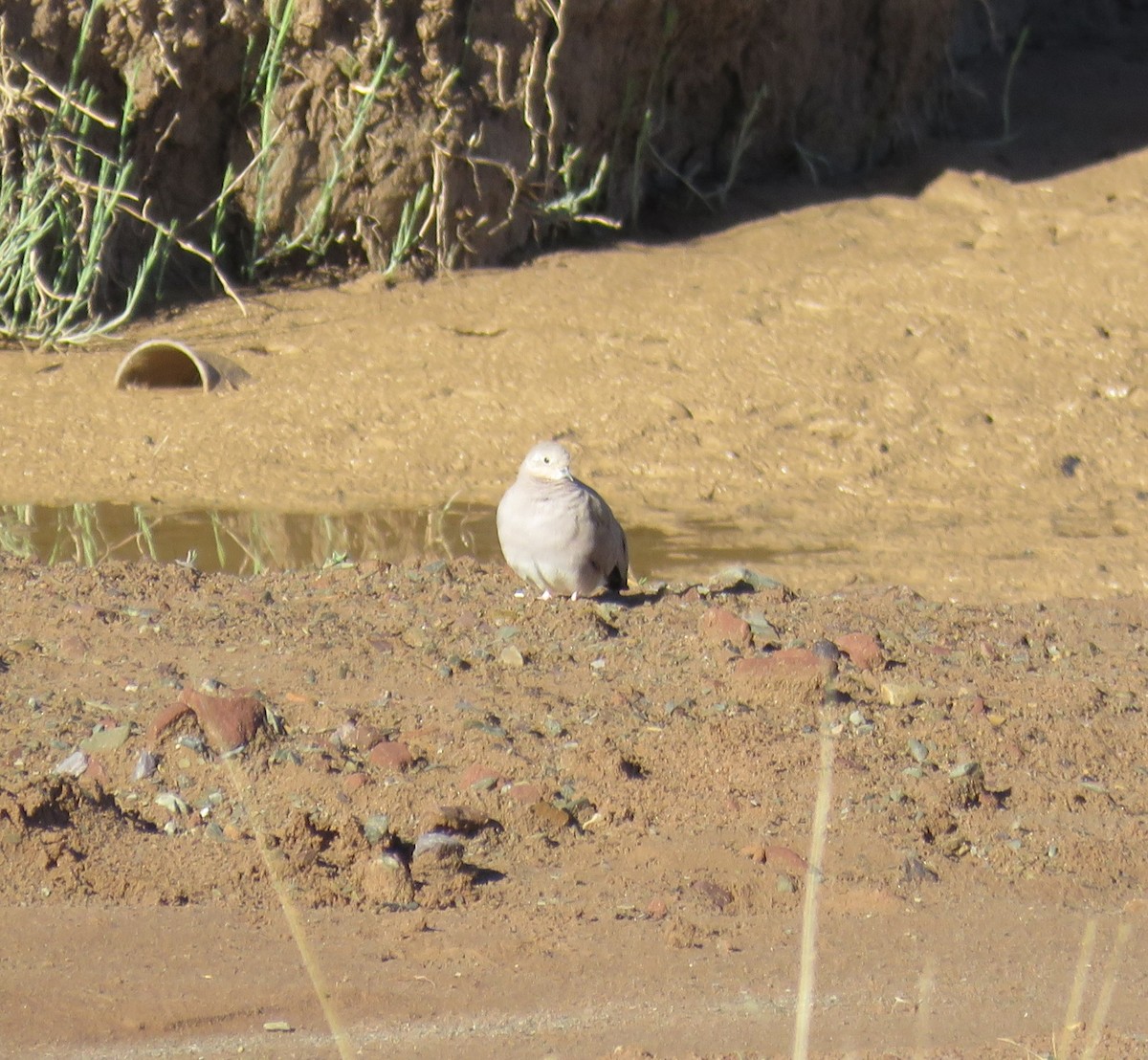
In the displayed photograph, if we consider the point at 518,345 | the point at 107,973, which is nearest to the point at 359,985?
the point at 107,973

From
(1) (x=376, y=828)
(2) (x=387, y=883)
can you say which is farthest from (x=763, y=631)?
(2) (x=387, y=883)

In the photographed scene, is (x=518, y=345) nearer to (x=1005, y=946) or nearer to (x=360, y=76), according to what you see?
(x=360, y=76)

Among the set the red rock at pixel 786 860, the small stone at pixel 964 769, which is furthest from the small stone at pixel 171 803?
the small stone at pixel 964 769

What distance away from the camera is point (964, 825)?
401cm

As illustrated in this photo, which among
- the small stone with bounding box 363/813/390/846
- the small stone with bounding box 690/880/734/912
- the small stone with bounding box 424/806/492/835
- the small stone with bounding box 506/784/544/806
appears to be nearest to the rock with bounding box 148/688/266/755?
the small stone with bounding box 363/813/390/846

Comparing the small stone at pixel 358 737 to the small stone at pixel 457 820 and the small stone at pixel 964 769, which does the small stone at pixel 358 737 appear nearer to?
the small stone at pixel 457 820

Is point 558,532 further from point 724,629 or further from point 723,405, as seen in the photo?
point 723,405

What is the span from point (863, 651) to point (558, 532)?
0.92m

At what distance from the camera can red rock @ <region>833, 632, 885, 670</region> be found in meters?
4.74

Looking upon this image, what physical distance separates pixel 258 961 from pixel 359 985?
217 millimetres

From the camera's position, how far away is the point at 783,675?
4.57m

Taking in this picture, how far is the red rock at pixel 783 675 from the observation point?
4.55 meters

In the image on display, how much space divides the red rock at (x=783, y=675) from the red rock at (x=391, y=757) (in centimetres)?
96

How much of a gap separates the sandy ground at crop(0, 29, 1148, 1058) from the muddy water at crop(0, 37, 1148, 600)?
26 mm
